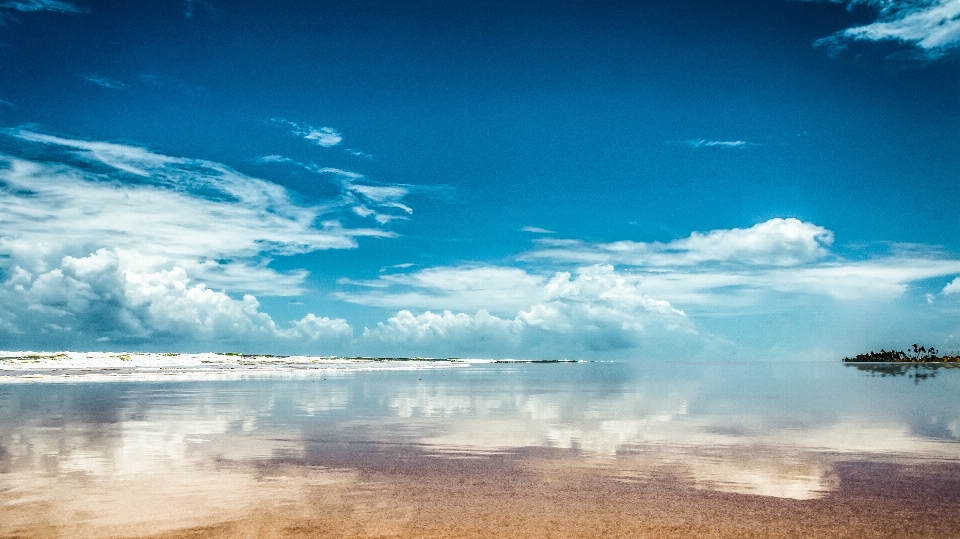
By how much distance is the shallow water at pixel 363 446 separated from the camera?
10.5 m

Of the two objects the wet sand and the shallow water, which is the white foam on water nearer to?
the shallow water

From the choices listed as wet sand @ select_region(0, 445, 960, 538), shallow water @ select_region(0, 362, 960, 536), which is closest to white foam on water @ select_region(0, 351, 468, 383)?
shallow water @ select_region(0, 362, 960, 536)

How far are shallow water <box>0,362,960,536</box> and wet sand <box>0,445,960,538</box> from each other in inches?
3.2

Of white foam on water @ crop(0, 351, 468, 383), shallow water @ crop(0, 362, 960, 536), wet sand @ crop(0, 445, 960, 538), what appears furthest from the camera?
white foam on water @ crop(0, 351, 468, 383)

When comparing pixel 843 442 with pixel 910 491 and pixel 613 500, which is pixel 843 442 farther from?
pixel 613 500

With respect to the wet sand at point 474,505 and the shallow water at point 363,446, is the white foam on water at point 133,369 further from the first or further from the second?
the wet sand at point 474,505

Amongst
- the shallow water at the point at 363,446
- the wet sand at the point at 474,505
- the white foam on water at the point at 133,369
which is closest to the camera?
the wet sand at the point at 474,505

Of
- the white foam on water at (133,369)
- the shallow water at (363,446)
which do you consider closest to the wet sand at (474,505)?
the shallow water at (363,446)

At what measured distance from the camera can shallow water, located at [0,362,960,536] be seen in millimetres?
10547

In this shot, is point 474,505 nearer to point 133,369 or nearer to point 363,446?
point 363,446

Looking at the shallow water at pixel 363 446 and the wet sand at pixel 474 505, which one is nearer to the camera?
the wet sand at pixel 474 505

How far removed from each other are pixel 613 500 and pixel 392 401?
67.1ft

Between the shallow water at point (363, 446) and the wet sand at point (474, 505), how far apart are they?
0.08 meters

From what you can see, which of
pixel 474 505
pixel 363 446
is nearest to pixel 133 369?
pixel 363 446
